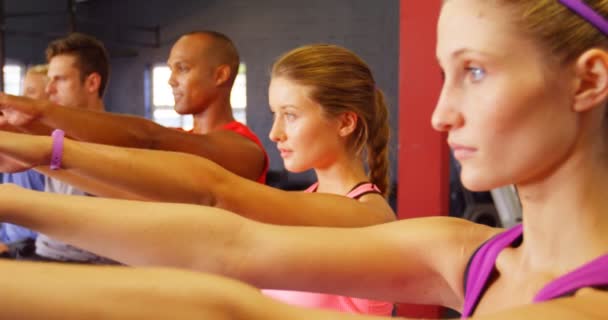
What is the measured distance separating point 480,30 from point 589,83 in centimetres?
10

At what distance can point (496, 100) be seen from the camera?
0.61 m

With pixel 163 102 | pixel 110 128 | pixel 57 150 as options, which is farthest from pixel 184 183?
pixel 163 102

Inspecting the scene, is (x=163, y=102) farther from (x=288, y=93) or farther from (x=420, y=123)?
(x=288, y=93)

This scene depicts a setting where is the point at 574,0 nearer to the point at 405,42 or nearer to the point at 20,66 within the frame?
the point at 405,42

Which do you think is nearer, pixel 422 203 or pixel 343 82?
pixel 343 82

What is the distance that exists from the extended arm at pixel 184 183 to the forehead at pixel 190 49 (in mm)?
1182

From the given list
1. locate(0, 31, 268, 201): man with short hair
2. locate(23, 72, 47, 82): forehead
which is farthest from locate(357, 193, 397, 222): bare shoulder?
locate(23, 72, 47, 82): forehead

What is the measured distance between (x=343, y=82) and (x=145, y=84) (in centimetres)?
725

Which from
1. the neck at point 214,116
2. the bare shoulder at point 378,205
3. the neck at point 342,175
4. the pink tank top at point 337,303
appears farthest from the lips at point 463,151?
the neck at point 214,116

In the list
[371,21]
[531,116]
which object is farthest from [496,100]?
[371,21]

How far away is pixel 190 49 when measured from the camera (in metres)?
2.21

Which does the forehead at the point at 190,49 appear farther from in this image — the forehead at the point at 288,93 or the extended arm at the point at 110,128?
the forehead at the point at 288,93

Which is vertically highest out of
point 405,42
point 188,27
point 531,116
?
point 188,27

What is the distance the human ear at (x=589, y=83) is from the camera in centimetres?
61
